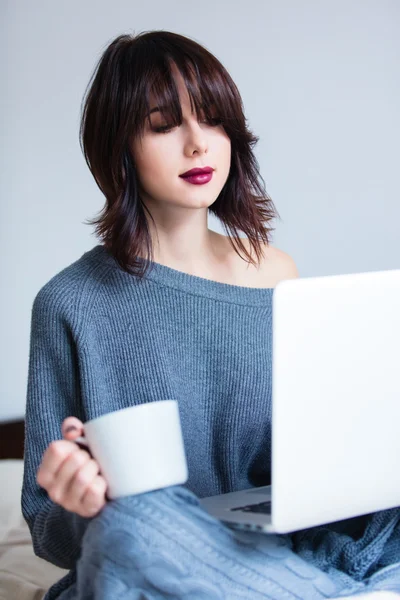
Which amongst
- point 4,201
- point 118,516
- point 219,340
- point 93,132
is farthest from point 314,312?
point 4,201

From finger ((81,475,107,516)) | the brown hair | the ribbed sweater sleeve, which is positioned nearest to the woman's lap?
finger ((81,475,107,516))

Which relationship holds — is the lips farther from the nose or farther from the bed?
the bed

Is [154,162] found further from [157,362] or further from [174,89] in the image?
[157,362]

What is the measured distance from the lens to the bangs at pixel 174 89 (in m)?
1.14

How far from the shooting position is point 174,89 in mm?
1143

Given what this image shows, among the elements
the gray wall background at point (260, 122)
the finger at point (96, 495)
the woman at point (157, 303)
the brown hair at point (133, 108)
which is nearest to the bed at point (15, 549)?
the gray wall background at point (260, 122)

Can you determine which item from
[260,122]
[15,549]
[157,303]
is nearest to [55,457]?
[157,303]

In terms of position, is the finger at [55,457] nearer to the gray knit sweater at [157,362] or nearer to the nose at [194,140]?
the gray knit sweater at [157,362]

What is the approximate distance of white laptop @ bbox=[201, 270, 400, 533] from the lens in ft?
2.55

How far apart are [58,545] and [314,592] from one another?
34 cm

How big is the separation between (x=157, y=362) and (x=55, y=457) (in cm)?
36

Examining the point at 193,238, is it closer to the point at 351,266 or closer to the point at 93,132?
the point at 93,132

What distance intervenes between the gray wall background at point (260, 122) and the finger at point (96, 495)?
1351mm

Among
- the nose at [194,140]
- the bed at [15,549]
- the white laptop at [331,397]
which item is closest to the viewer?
the white laptop at [331,397]
